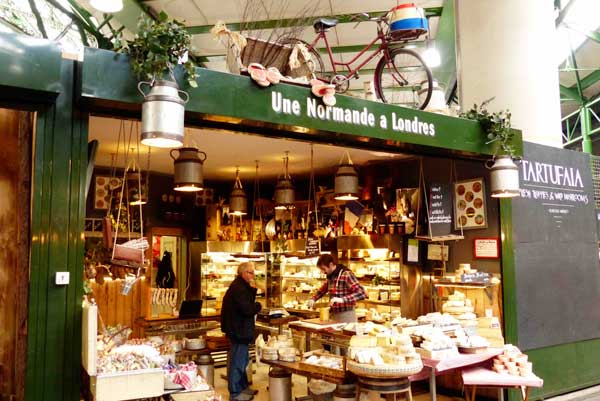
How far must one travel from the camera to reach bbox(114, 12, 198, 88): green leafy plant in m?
→ 3.91

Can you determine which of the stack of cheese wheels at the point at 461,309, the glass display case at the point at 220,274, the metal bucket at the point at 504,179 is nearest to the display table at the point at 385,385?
the stack of cheese wheels at the point at 461,309

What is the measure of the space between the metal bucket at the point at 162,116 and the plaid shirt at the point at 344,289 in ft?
13.8

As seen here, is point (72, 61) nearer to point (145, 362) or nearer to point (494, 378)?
point (145, 362)

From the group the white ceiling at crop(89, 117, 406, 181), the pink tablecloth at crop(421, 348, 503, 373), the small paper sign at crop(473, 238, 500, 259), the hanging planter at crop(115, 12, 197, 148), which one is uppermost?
the white ceiling at crop(89, 117, 406, 181)

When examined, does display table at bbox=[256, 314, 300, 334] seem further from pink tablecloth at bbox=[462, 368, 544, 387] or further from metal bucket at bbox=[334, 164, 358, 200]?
pink tablecloth at bbox=[462, 368, 544, 387]

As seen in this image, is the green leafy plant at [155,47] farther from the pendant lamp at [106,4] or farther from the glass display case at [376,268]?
the glass display case at [376,268]

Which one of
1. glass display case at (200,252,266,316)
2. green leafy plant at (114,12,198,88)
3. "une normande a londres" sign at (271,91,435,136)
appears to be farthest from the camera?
glass display case at (200,252,266,316)

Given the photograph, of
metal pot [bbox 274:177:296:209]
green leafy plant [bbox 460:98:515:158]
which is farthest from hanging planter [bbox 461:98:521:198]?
metal pot [bbox 274:177:296:209]

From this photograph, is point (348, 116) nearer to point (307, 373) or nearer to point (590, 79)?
point (307, 373)

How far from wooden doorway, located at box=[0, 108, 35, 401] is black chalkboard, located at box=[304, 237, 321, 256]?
624 cm

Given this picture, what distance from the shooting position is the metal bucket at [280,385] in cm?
642

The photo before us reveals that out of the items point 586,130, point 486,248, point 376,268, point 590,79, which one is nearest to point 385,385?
point 486,248

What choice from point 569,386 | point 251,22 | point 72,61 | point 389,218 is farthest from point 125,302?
point 569,386

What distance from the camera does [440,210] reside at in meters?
7.35
